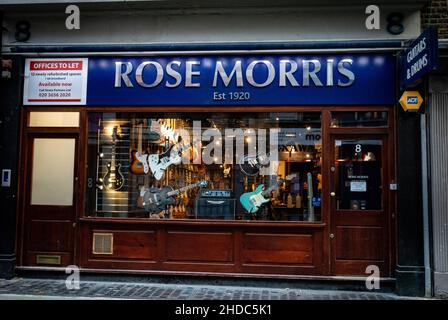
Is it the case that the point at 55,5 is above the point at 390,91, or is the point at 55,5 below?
above

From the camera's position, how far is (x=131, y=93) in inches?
325

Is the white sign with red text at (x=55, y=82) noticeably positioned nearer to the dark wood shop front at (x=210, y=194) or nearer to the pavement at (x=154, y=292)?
the dark wood shop front at (x=210, y=194)

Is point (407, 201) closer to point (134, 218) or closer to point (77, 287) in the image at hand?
point (134, 218)

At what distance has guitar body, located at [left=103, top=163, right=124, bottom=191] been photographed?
8445 millimetres

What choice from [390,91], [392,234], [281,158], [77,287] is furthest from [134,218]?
[390,91]

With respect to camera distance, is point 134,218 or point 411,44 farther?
point 134,218

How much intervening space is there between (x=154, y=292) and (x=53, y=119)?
11.8 feet

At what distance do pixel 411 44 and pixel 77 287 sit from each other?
659cm

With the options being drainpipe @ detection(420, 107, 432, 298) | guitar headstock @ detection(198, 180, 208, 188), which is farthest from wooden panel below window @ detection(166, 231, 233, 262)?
drainpipe @ detection(420, 107, 432, 298)

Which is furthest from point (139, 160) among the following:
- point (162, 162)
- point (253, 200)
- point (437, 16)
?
point (437, 16)

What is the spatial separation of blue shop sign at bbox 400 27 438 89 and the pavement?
3421 millimetres

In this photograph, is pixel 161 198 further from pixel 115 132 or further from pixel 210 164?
pixel 115 132

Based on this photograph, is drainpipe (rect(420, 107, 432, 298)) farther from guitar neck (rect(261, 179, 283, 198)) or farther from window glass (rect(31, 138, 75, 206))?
window glass (rect(31, 138, 75, 206))

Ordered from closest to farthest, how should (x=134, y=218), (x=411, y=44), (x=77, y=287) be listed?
(x=411, y=44), (x=77, y=287), (x=134, y=218)
